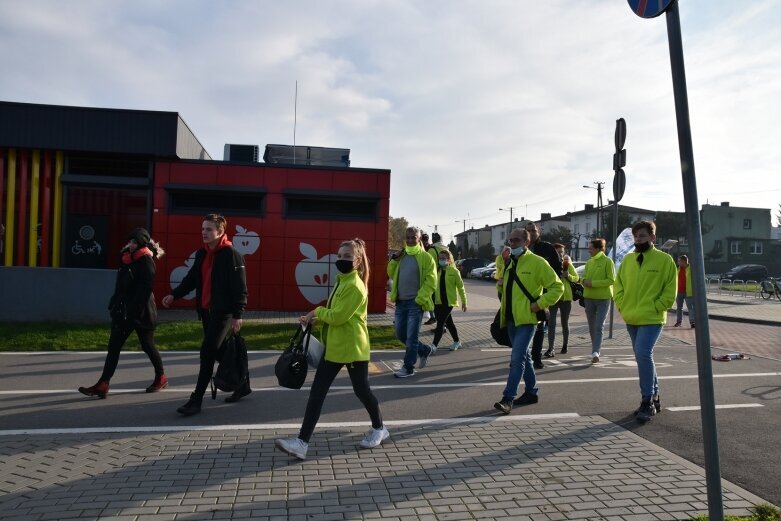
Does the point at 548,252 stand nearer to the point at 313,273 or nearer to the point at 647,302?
the point at 647,302

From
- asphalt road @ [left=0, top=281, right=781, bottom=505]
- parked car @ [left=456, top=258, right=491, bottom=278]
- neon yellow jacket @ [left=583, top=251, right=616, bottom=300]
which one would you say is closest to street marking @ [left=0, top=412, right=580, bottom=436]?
asphalt road @ [left=0, top=281, right=781, bottom=505]

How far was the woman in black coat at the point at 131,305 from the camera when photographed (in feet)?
21.7

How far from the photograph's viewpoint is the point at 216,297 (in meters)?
6.01

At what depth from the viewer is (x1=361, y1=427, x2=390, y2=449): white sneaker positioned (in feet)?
16.3

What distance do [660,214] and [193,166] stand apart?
53914mm

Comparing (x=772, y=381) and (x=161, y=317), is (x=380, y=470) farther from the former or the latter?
(x=161, y=317)

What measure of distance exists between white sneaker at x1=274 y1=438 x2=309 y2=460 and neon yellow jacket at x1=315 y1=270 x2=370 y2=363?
65cm

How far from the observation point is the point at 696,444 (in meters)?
5.16

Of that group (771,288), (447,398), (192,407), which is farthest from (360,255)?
(771,288)

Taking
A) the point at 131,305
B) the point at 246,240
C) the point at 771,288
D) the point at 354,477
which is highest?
the point at 246,240

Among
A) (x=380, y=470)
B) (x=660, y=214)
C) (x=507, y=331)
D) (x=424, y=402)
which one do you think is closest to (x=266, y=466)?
(x=380, y=470)

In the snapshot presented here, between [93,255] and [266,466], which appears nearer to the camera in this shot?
[266,466]

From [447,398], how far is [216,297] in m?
2.72

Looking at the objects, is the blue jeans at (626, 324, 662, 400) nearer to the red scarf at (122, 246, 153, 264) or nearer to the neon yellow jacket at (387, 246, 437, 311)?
the neon yellow jacket at (387, 246, 437, 311)
